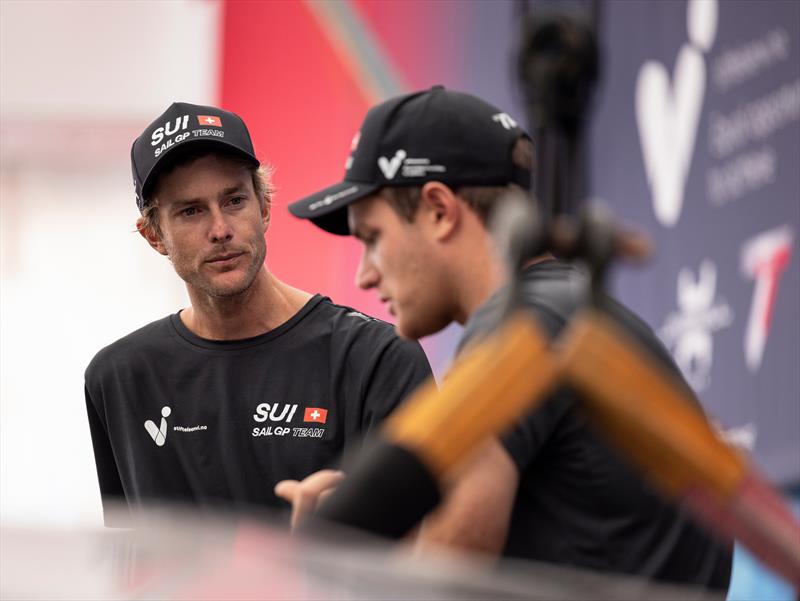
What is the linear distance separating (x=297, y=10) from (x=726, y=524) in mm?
2904

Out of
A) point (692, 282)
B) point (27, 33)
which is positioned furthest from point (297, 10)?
point (692, 282)

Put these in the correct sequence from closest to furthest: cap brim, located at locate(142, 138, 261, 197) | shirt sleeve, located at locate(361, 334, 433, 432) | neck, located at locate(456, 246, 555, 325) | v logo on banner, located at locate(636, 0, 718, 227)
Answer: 1. neck, located at locate(456, 246, 555, 325)
2. shirt sleeve, located at locate(361, 334, 433, 432)
3. cap brim, located at locate(142, 138, 261, 197)
4. v logo on banner, located at locate(636, 0, 718, 227)

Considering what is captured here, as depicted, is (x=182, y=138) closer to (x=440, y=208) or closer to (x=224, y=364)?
(x=224, y=364)

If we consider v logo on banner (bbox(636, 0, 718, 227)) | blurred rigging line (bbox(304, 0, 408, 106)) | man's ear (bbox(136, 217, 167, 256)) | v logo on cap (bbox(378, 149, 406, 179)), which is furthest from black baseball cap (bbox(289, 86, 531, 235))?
blurred rigging line (bbox(304, 0, 408, 106))

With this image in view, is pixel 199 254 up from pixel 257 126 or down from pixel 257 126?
down

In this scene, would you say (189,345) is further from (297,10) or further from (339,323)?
(297,10)

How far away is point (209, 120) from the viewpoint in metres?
2.16

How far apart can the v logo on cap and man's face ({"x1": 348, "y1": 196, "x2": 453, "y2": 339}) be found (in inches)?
1.4

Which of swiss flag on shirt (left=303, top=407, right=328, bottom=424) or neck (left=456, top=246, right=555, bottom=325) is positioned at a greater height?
neck (left=456, top=246, right=555, bottom=325)

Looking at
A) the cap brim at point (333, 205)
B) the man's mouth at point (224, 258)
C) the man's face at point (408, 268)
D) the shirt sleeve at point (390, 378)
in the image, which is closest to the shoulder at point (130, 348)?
the man's mouth at point (224, 258)

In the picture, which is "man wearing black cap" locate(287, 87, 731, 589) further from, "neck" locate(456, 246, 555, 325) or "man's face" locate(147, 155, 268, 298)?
"man's face" locate(147, 155, 268, 298)

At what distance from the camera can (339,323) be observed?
2111mm

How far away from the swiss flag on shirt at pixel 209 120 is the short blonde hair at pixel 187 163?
0.04 metres

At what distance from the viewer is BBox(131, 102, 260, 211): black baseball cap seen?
6.95ft
